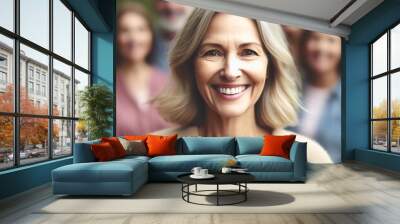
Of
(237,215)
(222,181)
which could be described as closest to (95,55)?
(222,181)

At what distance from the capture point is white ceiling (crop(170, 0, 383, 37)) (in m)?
7.84

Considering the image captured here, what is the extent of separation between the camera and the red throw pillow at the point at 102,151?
18.5ft

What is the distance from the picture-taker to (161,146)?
6.73m

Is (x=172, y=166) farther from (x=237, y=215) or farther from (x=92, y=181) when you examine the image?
(x=237, y=215)

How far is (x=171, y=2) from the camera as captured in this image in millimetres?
8570

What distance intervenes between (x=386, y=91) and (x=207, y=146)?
4.39 metres

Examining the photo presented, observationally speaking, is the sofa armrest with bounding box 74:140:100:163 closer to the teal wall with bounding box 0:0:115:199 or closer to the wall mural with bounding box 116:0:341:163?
the teal wall with bounding box 0:0:115:199

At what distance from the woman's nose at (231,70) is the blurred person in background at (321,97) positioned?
1.48m

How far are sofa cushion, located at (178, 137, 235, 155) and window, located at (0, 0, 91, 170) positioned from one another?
7.47ft

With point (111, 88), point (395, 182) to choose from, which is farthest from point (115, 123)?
point (395, 182)

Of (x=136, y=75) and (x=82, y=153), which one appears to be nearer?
(x=82, y=153)

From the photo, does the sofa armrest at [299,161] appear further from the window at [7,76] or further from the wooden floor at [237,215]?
the window at [7,76]

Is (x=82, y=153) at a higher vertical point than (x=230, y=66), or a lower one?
lower

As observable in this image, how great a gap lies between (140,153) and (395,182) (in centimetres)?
428
